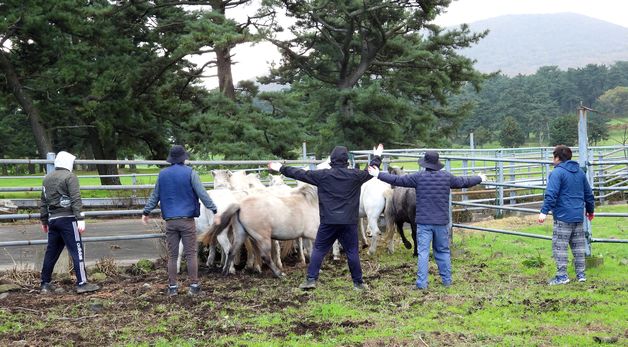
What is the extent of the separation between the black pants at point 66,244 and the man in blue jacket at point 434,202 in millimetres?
3918

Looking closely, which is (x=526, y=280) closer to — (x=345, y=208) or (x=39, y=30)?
(x=345, y=208)

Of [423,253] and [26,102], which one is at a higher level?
[26,102]

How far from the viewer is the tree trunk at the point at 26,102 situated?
2375 centimetres

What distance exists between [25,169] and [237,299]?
62673mm

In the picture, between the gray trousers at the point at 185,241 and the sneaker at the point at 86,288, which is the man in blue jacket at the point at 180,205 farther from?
the sneaker at the point at 86,288

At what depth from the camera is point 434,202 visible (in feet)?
27.9

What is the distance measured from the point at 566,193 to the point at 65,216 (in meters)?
Answer: 6.43

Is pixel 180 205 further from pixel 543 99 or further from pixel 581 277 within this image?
pixel 543 99

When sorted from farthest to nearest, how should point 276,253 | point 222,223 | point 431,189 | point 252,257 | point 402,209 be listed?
point 402,209
point 276,253
point 252,257
point 222,223
point 431,189

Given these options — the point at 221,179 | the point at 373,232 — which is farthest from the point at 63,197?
the point at 373,232

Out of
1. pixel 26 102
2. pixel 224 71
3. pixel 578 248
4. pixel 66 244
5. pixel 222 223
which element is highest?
pixel 224 71

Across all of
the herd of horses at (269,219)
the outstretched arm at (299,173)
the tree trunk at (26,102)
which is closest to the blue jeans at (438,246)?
the outstretched arm at (299,173)

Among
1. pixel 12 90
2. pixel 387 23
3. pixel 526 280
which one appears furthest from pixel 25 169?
pixel 526 280

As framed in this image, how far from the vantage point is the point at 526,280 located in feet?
28.1
